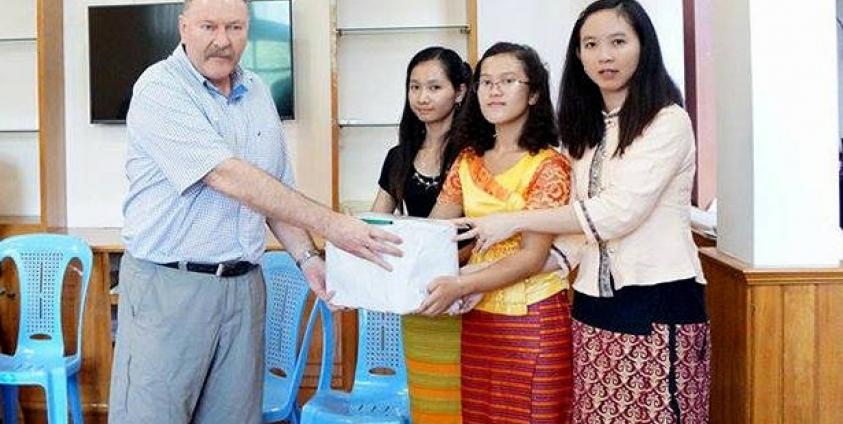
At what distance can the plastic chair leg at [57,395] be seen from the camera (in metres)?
2.68

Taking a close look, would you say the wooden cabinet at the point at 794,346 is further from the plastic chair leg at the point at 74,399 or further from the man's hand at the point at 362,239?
the plastic chair leg at the point at 74,399

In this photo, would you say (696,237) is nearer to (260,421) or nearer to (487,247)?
(487,247)

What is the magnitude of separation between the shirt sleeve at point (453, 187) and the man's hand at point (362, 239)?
28cm

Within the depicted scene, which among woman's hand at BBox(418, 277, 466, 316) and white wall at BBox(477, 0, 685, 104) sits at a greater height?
white wall at BBox(477, 0, 685, 104)

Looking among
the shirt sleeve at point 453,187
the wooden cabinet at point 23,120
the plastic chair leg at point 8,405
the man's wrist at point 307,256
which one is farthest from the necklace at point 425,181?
the wooden cabinet at point 23,120

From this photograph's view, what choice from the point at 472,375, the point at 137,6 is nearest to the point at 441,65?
the point at 472,375

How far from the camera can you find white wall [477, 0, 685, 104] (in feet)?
11.2

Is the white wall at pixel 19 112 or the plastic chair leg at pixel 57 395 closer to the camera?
the plastic chair leg at pixel 57 395

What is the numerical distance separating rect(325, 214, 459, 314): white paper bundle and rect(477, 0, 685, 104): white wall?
1.98 meters

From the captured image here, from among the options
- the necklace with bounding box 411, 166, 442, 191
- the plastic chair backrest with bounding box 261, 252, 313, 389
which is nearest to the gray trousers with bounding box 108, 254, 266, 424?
the necklace with bounding box 411, 166, 442, 191

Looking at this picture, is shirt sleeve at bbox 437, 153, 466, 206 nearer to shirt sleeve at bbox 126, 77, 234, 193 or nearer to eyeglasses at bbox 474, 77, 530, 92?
eyeglasses at bbox 474, 77, 530, 92

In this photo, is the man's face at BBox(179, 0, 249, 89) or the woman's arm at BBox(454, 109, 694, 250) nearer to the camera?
the woman's arm at BBox(454, 109, 694, 250)

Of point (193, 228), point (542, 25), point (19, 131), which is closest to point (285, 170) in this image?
point (193, 228)

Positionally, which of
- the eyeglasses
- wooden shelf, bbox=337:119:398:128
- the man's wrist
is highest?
wooden shelf, bbox=337:119:398:128
